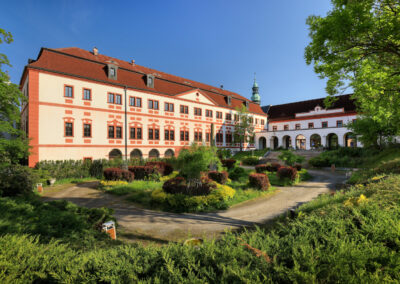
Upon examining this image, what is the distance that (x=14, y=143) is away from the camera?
1095 centimetres

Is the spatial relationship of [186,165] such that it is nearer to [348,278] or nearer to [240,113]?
[348,278]

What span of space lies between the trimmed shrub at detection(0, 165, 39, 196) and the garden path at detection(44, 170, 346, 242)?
1.45m

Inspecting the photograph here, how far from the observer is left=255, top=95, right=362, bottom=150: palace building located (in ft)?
126

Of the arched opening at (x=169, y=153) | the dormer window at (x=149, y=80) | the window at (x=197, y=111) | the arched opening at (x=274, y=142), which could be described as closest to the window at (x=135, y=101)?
the dormer window at (x=149, y=80)

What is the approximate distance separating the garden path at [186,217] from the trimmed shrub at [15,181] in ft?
4.76

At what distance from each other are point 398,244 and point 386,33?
796 cm

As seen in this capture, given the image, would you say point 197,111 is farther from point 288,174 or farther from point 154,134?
point 288,174

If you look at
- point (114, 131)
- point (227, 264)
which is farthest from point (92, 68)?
point (227, 264)

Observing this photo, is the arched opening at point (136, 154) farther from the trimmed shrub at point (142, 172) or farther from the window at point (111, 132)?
the trimmed shrub at point (142, 172)

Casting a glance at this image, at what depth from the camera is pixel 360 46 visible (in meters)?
7.88

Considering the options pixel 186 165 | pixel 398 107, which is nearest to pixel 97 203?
pixel 186 165

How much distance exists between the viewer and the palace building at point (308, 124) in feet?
126

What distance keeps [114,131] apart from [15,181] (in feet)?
45.0

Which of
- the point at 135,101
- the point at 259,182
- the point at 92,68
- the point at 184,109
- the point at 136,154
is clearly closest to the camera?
the point at 259,182
